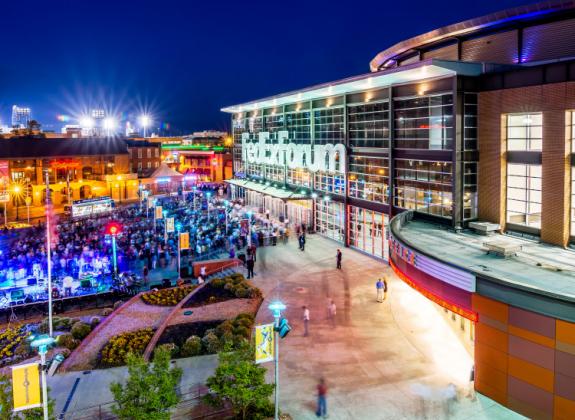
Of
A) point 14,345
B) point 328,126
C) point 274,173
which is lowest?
point 14,345

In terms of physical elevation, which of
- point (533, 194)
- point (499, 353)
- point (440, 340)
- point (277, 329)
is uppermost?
point (533, 194)

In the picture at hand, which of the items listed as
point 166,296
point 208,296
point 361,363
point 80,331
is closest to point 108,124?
point 166,296

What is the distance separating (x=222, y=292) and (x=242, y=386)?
13.1 meters

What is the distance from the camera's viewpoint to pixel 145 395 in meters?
13.0

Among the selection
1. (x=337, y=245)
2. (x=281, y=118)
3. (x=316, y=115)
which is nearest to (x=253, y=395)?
(x=337, y=245)

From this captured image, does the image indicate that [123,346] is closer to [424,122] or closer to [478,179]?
[478,179]

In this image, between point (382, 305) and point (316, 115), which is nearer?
point (382, 305)

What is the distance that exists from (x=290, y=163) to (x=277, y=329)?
32.4 meters

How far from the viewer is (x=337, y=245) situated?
39.1 metres

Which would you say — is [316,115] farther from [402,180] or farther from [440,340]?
[440,340]

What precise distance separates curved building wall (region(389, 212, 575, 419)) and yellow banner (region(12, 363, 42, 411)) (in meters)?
12.5

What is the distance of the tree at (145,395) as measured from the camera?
1277 centimetres

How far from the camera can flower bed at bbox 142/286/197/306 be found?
26.0m

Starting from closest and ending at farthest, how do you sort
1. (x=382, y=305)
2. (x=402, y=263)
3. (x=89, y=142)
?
(x=402, y=263)
(x=382, y=305)
(x=89, y=142)
